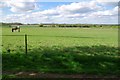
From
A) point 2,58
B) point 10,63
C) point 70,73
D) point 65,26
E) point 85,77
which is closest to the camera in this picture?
point 85,77

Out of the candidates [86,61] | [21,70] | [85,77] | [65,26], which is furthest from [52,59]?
[65,26]

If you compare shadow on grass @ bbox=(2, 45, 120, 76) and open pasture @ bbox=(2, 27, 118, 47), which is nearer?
shadow on grass @ bbox=(2, 45, 120, 76)

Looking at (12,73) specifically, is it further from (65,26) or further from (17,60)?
(65,26)

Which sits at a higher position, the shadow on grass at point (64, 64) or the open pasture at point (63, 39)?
the open pasture at point (63, 39)

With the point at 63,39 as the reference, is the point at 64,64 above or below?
below

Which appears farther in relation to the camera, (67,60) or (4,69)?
(67,60)

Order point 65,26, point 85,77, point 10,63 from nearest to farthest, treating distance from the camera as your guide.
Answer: point 85,77 < point 10,63 < point 65,26

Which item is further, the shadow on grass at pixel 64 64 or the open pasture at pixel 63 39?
the open pasture at pixel 63 39

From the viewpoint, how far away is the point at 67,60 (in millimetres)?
11320

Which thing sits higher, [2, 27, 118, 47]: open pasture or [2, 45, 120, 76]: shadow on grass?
[2, 27, 118, 47]: open pasture

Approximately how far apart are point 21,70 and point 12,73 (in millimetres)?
486

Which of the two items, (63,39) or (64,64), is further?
(63,39)

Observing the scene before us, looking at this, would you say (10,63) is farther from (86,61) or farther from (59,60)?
(86,61)

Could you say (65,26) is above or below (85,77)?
above
